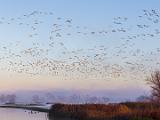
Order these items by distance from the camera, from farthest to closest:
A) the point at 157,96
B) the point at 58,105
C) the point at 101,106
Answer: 1. the point at 58,105
2. the point at 157,96
3. the point at 101,106

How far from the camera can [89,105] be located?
62.0 meters

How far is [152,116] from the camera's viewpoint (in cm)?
4128

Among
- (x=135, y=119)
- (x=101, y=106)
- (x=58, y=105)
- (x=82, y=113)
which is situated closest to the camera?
(x=135, y=119)

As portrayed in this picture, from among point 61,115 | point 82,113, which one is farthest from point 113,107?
point 61,115

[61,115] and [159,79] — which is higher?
[159,79]

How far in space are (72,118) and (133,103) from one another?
541 inches

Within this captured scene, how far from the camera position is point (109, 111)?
54.1m

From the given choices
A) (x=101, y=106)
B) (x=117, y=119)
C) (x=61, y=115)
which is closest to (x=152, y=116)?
(x=117, y=119)

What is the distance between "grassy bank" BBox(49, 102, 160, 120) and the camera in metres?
42.4

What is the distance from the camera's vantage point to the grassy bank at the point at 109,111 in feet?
139

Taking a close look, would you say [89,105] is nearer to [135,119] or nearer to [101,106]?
[101,106]

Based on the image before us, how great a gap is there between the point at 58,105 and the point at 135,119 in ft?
111

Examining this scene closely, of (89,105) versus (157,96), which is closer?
(89,105)

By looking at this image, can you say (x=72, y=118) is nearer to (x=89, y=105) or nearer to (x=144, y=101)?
(x=89, y=105)
